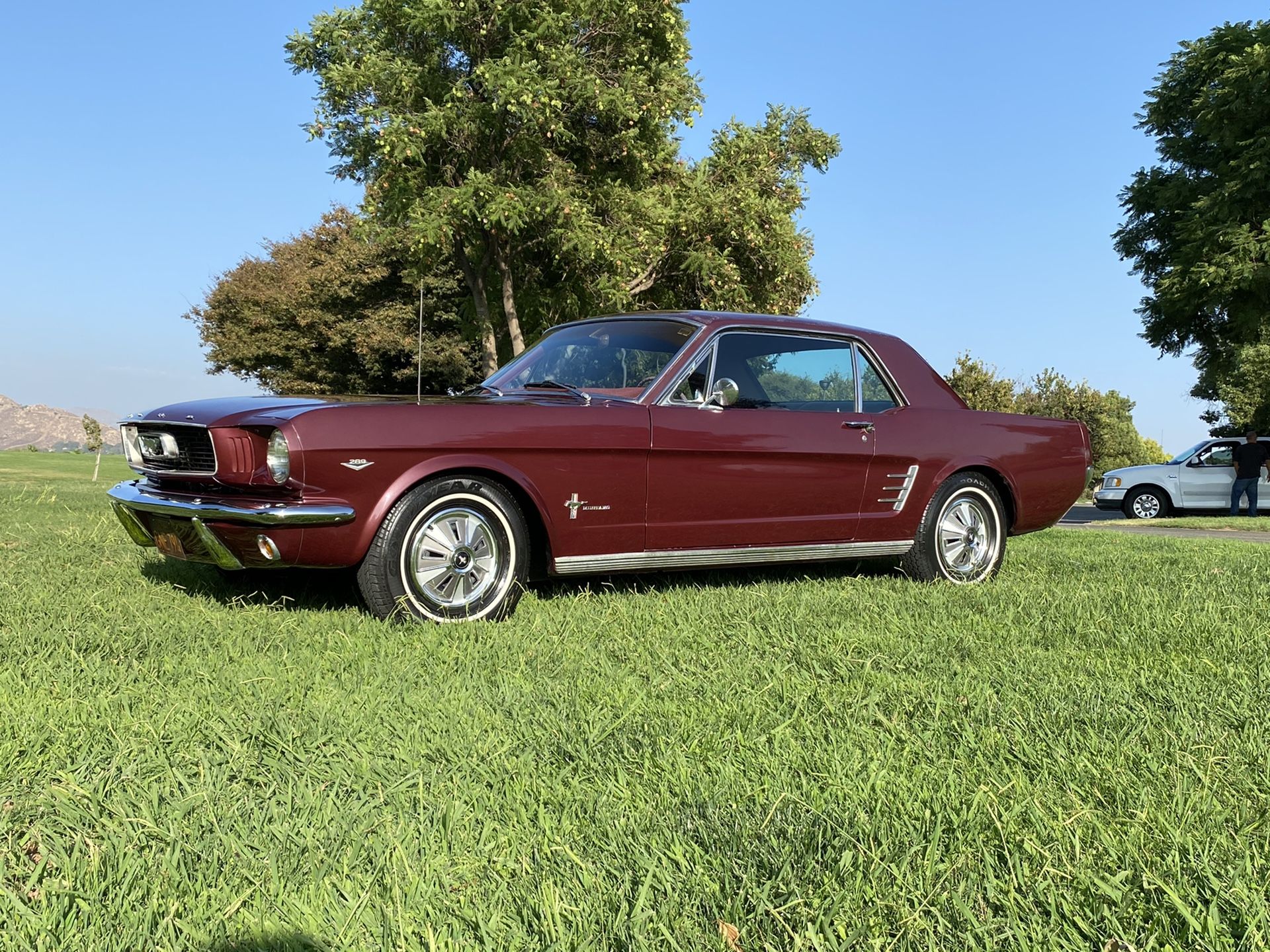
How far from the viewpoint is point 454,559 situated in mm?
4652

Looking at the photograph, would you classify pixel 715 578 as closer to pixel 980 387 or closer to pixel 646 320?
pixel 646 320

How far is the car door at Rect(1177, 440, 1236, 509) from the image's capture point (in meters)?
19.2

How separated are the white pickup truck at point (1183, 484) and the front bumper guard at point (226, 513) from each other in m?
18.6

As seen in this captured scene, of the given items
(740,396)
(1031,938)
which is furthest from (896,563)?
(1031,938)

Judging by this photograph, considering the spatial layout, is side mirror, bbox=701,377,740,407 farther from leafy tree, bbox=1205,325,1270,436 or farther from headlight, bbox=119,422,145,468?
leafy tree, bbox=1205,325,1270,436

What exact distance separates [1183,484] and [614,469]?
17867 millimetres

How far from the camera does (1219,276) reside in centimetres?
2378

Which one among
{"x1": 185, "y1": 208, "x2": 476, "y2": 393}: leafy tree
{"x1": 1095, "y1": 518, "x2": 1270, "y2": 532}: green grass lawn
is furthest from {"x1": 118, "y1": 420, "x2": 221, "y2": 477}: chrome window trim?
{"x1": 185, "y1": 208, "x2": 476, "y2": 393}: leafy tree

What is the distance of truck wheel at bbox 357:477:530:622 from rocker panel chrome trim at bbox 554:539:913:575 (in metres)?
0.29

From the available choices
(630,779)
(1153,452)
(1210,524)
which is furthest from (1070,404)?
(630,779)

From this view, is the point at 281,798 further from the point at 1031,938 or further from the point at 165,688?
the point at 1031,938

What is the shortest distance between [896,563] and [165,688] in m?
5.14

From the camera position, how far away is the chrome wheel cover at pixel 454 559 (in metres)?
4.58

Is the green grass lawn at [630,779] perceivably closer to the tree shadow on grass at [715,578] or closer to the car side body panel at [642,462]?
the car side body panel at [642,462]
